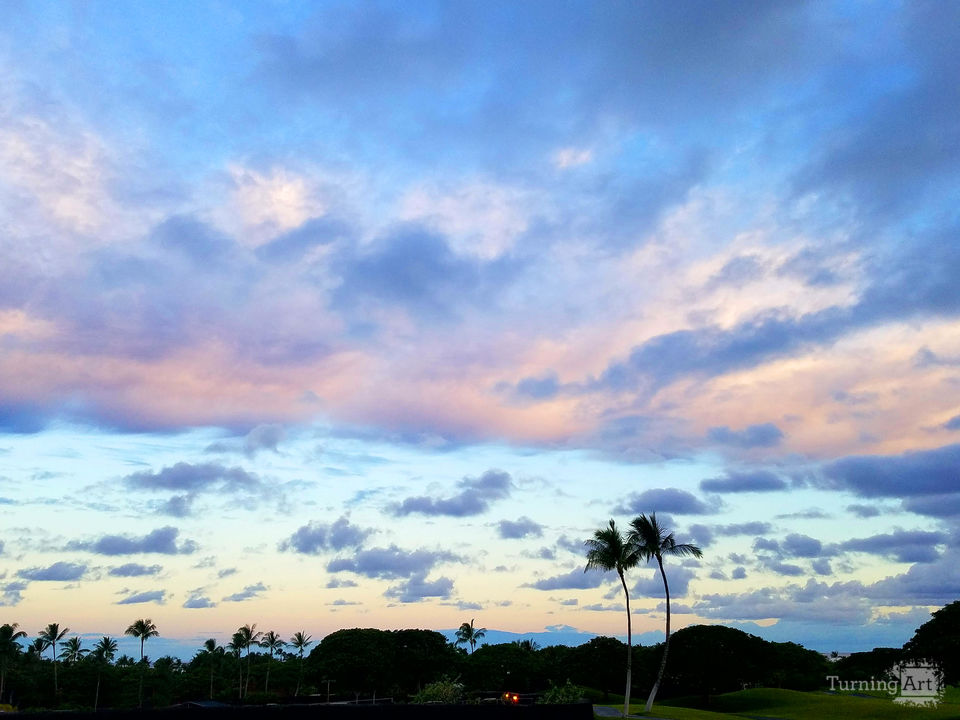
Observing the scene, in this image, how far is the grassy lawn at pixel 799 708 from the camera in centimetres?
6775

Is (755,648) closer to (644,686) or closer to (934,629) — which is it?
(644,686)

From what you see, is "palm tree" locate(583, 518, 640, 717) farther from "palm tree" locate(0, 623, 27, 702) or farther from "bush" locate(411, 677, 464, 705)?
"palm tree" locate(0, 623, 27, 702)

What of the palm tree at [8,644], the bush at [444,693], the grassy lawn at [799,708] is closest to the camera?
the bush at [444,693]

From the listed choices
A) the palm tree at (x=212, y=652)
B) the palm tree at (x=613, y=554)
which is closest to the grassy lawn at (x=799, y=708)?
the palm tree at (x=613, y=554)

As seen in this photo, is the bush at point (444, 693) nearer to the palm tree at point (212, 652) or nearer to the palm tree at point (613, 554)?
the palm tree at point (613, 554)

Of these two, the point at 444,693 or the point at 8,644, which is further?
the point at 8,644

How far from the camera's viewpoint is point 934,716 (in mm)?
63375

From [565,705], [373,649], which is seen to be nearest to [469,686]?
[373,649]

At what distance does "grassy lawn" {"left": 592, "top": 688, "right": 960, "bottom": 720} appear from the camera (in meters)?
67.8

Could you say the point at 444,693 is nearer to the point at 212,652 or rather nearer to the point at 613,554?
the point at 613,554

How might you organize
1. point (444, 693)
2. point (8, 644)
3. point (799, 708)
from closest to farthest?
point (444, 693) → point (799, 708) → point (8, 644)

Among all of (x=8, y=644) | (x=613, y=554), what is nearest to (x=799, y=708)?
(x=613, y=554)

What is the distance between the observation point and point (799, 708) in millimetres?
89875

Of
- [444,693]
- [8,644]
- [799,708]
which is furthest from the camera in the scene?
[8,644]
